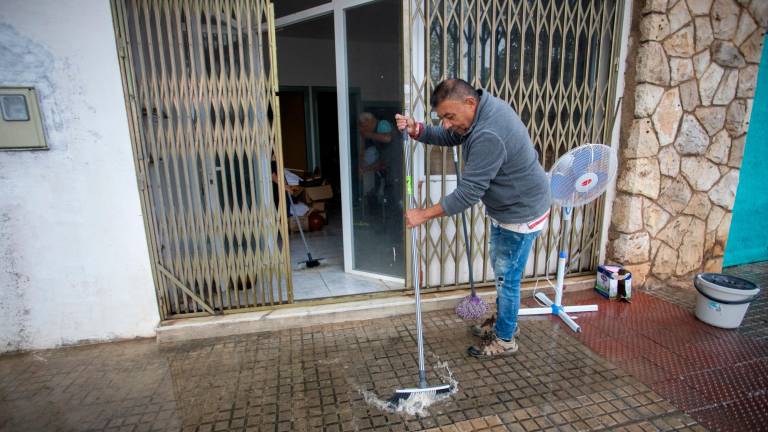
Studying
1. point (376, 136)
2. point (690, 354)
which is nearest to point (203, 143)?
point (376, 136)

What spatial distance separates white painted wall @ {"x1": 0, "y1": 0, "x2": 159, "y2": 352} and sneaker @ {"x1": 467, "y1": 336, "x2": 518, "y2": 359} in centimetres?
250

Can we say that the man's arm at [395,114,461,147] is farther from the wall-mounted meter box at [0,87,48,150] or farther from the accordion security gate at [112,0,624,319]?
the wall-mounted meter box at [0,87,48,150]

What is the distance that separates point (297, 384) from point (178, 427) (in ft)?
2.28

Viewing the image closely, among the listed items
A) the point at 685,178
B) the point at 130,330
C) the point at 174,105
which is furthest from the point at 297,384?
the point at 685,178

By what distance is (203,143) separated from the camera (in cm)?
303

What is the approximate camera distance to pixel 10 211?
2.79 m

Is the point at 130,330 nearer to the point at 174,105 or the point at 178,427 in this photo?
the point at 178,427

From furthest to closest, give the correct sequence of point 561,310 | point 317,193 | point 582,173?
1. point 317,193
2. point 561,310
3. point 582,173

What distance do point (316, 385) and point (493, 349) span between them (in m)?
1.25

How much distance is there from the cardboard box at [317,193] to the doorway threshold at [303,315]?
9.19 feet

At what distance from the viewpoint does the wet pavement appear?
7.41ft

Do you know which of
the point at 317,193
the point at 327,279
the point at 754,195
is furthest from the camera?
the point at 317,193

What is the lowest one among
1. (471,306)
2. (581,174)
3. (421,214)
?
(471,306)

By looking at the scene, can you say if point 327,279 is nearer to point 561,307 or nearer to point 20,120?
point 561,307
